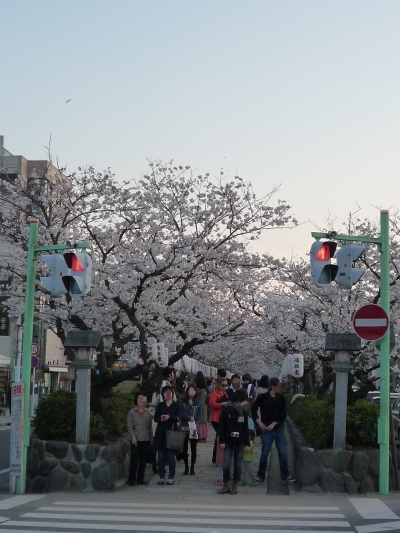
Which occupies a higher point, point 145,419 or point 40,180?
point 40,180

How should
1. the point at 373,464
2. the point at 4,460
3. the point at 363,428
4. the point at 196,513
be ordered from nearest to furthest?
1. the point at 196,513
2. the point at 373,464
3. the point at 363,428
4. the point at 4,460

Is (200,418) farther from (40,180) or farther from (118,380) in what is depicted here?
(40,180)

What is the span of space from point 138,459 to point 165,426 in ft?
2.56

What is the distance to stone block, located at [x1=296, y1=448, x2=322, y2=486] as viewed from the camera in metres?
11.0

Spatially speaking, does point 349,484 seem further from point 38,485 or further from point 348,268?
point 38,485

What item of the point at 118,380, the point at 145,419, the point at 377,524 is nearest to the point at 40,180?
the point at 118,380

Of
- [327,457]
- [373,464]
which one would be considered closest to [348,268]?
[327,457]

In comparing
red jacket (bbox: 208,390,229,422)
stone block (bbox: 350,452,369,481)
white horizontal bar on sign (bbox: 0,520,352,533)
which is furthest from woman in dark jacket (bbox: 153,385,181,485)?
white horizontal bar on sign (bbox: 0,520,352,533)

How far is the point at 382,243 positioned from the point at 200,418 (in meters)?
→ 6.31

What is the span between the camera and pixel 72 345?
12.0 m

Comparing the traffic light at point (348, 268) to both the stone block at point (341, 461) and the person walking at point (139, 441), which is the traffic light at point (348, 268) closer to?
the stone block at point (341, 461)

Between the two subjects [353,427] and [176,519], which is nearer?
[176,519]

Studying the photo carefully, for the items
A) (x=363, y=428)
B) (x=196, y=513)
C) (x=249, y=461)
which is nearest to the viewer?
(x=196, y=513)

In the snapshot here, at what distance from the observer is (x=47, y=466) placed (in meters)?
11.3
